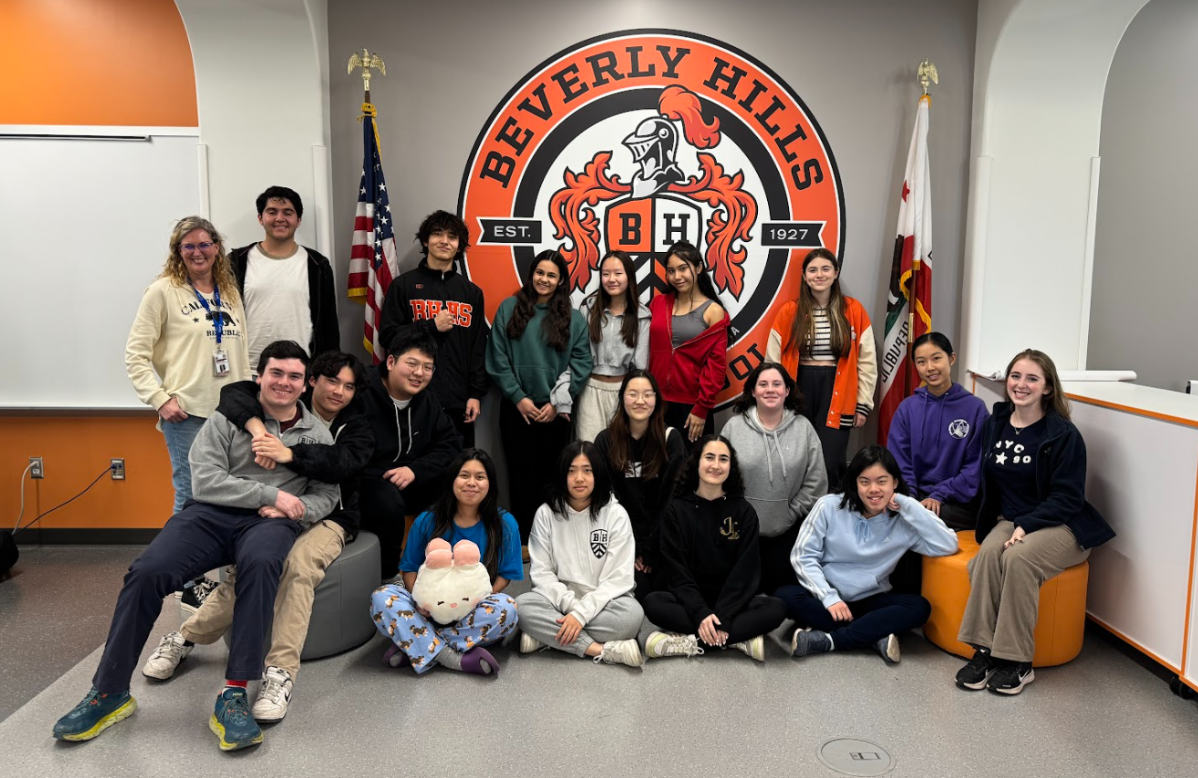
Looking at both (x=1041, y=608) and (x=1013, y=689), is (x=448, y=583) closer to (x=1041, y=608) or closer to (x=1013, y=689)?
(x=1013, y=689)

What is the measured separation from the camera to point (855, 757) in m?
2.40

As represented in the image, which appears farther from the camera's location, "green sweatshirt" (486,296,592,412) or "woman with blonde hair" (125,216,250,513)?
"green sweatshirt" (486,296,592,412)

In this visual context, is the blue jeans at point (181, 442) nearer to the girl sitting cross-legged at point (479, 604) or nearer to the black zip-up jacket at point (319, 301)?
the black zip-up jacket at point (319, 301)

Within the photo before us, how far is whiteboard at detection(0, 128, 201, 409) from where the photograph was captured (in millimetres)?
4133

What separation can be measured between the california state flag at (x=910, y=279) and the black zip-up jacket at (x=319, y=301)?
2.73 meters

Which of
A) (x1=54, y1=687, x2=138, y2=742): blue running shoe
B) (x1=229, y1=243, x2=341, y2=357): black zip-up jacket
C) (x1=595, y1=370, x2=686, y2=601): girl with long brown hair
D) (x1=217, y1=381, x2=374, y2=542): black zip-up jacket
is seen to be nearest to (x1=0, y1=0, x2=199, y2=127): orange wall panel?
(x1=229, y1=243, x2=341, y2=357): black zip-up jacket

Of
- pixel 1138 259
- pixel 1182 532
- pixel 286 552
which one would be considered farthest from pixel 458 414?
pixel 1138 259

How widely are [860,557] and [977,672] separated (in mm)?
544

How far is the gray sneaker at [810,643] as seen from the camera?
A: 121 inches

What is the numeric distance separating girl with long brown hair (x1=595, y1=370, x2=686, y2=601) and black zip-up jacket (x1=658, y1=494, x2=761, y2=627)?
314mm

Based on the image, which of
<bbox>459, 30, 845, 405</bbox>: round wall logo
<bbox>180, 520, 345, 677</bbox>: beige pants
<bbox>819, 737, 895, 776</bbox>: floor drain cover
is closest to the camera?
<bbox>819, 737, 895, 776</bbox>: floor drain cover

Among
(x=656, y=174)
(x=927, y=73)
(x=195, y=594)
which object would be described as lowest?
(x=195, y=594)

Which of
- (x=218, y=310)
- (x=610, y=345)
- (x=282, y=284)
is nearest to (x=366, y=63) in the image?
(x=282, y=284)

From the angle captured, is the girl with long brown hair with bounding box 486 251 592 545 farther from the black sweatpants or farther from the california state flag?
the california state flag
